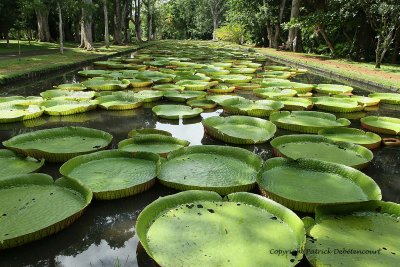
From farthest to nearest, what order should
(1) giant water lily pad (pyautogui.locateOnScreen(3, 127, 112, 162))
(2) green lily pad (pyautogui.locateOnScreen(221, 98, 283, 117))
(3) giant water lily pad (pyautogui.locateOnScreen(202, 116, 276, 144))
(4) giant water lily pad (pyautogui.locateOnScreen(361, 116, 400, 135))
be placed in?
1. (2) green lily pad (pyautogui.locateOnScreen(221, 98, 283, 117))
2. (4) giant water lily pad (pyautogui.locateOnScreen(361, 116, 400, 135))
3. (3) giant water lily pad (pyautogui.locateOnScreen(202, 116, 276, 144))
4. (1) giant water lily pad (pyautogui.locateOnScreen(3, 127, 112, 162))

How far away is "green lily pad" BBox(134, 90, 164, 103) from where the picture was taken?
7.14 m

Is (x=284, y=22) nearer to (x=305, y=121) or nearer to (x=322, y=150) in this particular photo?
(x=305, y=121)

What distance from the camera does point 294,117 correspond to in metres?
6.01

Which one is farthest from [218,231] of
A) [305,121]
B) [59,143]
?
[305,121]

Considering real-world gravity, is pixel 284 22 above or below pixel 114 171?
above

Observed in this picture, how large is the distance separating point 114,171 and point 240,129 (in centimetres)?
238

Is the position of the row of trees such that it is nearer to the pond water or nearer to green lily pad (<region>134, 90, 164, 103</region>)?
green lily pad (<region>134, 90, 164, 103</region>)

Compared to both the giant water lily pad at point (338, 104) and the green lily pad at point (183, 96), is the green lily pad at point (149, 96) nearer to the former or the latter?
the green lily pad at point (183, 96)

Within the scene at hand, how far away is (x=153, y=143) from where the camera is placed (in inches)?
178

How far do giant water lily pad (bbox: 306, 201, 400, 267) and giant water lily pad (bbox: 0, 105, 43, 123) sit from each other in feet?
16.1

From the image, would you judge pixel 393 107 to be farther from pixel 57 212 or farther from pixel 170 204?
pixel 57 212

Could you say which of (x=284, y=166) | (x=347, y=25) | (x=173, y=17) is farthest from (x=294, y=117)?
(x=173, y=17)

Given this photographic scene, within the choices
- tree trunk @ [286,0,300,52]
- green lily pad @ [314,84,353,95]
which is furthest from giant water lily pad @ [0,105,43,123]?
tree trunk @ [286,0,300,52]

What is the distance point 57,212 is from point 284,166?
2.38m
